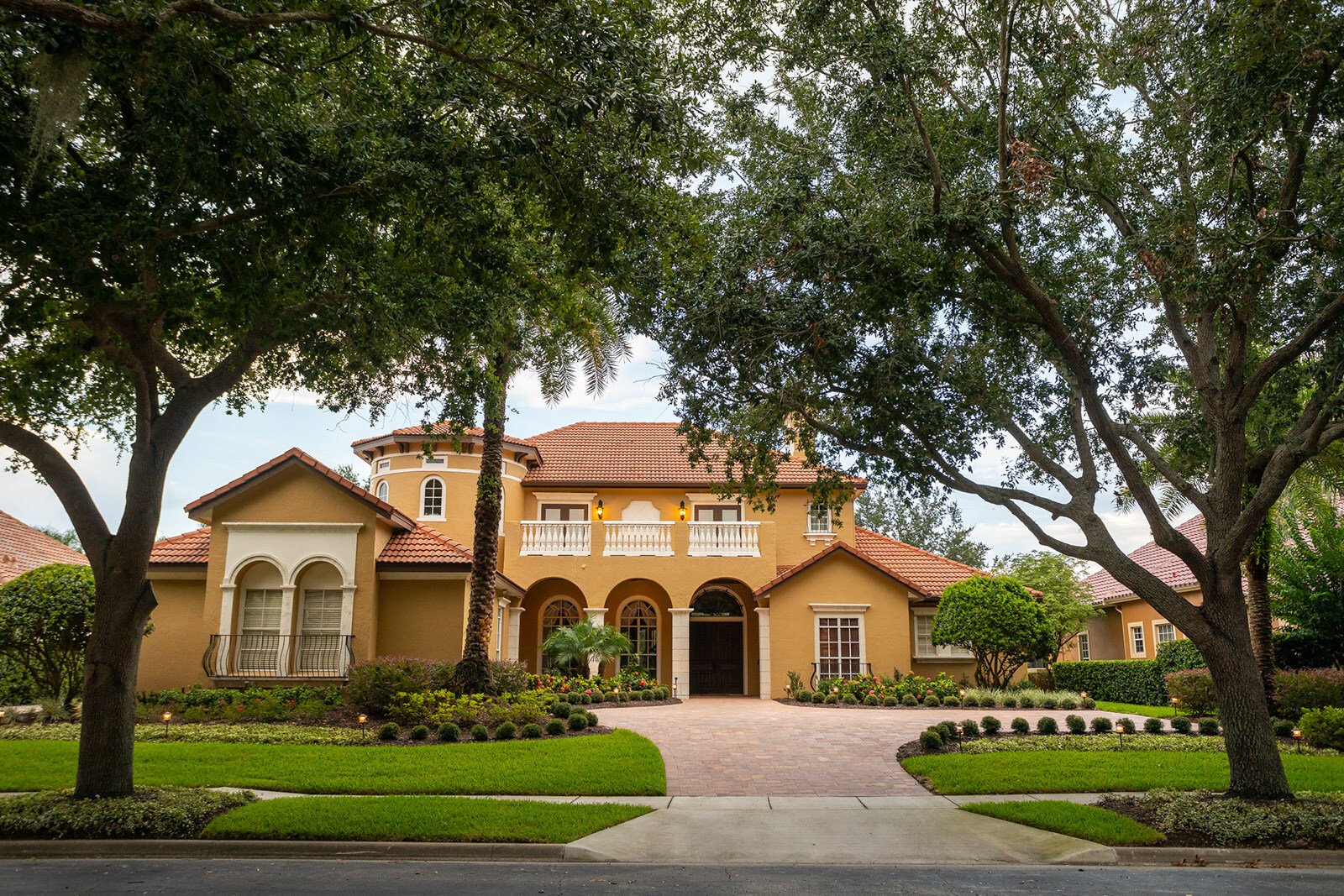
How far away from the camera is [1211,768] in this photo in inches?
481

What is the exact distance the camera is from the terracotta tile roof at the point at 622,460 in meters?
27.9

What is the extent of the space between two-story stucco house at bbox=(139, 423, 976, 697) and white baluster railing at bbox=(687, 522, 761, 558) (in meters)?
0.05

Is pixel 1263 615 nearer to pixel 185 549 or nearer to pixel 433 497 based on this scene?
pixel 433 497

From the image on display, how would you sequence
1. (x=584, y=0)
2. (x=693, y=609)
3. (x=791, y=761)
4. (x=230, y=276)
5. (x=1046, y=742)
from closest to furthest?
(x=584, y=0), (x=230, y=276), (x=791, y=761), (x=1046, y=742), (x=693, y=609)

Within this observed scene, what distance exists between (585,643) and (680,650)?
3599 millimetres

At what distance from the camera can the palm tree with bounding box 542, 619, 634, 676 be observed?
2338 cm

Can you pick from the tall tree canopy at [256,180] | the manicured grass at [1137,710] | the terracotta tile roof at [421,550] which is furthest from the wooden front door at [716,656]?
the tall tree canopy at [256,180]

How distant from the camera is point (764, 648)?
993 inches

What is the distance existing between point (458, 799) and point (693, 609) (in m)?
18.4

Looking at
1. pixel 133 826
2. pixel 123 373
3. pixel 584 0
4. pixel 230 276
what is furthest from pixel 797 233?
pixel 133 826

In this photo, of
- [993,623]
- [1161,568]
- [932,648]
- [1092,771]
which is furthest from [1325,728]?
[1161,568]

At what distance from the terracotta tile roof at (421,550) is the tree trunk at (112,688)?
10014 millimetres

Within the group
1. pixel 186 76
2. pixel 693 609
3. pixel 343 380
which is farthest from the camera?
pixel 693 609

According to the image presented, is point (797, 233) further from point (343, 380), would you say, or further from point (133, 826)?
point (133, 826)
